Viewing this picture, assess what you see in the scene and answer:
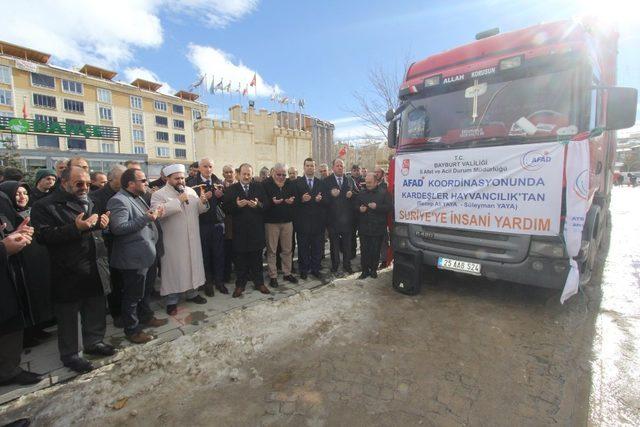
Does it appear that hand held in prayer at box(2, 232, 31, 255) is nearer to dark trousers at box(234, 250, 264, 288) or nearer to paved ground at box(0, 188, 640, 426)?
paved ground at box(0, 188, 640, 426)

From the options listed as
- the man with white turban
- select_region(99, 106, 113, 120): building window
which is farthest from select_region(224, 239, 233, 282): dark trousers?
select_region(99, 106, 113, 120): building window

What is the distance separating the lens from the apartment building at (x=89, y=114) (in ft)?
111

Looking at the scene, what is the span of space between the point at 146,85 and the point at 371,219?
62435mm

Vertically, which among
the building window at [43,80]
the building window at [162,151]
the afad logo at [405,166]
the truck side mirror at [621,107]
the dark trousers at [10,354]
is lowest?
the dark trousers at [10,354]

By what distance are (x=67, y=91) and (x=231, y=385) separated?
56801mm

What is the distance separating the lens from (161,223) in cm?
427

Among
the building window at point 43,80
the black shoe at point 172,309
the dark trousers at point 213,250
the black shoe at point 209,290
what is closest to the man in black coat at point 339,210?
the dark trousers at point 213,250

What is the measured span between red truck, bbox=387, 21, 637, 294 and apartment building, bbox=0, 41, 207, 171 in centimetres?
3321

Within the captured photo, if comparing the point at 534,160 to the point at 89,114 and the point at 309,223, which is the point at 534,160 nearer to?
the point at 309,223

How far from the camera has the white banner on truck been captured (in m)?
3.60

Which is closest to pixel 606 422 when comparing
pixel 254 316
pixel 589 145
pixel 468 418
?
pixel 468 418

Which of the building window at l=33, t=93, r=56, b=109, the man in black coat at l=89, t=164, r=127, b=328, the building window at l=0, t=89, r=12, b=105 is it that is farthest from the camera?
the building window at l=33, t=93, r=56, b=109

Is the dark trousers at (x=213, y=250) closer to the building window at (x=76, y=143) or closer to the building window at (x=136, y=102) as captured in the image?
the building window at (x=76, y=143)

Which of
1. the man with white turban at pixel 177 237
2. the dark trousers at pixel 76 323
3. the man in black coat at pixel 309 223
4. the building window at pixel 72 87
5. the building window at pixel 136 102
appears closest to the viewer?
the dark trousers at pixel 76 323
